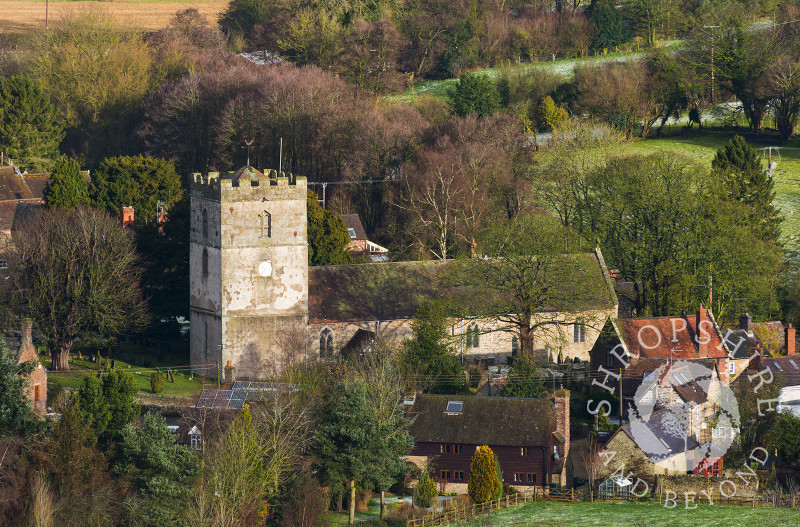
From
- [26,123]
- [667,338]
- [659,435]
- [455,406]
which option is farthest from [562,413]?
[26,123]

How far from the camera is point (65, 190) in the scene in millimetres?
94062

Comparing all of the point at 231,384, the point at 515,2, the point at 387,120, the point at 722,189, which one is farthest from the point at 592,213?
the point at 515,2

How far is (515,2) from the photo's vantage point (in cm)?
14688

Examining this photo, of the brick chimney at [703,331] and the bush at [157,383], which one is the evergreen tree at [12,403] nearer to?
the bush at [157,383]

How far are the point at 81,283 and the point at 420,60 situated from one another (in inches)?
2286

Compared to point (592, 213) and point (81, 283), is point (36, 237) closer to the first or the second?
point (81, 283)

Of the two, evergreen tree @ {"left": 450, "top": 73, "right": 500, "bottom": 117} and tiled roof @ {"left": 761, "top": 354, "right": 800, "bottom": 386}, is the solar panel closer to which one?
tiled roof @ {"left": 761, "top": 354, "right": 800, "bottom": 386}

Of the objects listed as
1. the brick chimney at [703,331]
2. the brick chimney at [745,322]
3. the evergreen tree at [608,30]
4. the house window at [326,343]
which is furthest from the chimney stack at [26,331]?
the evergreen tree at [608,30]

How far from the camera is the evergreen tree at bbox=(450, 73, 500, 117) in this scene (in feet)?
376

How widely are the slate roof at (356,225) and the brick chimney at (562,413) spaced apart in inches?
1276

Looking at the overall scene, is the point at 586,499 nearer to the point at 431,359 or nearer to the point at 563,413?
the point at 563,413

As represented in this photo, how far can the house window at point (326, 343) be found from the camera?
265 feet

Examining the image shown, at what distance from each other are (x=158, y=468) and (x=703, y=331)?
28.3 metres

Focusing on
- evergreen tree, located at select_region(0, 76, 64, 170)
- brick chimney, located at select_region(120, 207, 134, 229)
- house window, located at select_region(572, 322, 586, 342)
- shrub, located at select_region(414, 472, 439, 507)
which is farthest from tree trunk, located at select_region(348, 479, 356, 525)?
evergreen tree, located at select_region(0, 76, 64, 170)
